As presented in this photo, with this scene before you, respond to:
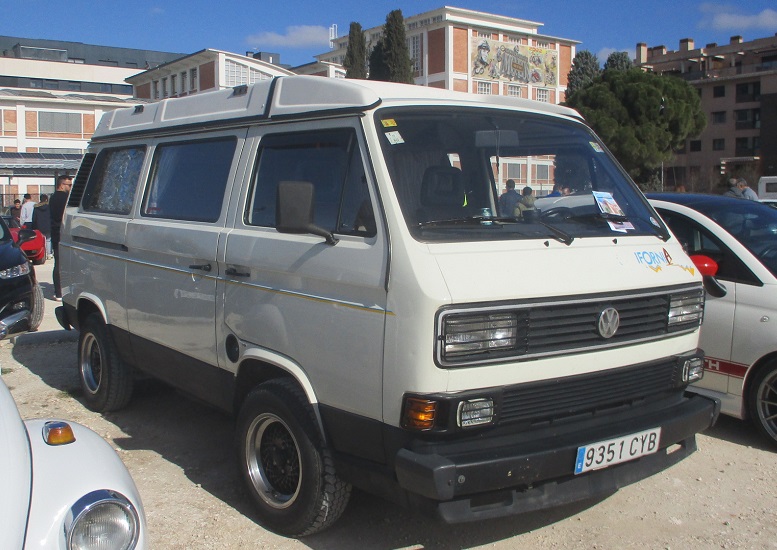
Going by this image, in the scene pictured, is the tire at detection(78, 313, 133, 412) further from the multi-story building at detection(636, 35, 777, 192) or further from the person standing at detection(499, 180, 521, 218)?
the multi-story building at detection(636, 35, 777, 192)

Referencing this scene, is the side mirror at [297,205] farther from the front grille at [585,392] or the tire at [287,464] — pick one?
the front grille at [585,392]

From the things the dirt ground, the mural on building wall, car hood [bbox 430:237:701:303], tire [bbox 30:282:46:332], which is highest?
the mural on building wall

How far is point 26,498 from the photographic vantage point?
2.43 m

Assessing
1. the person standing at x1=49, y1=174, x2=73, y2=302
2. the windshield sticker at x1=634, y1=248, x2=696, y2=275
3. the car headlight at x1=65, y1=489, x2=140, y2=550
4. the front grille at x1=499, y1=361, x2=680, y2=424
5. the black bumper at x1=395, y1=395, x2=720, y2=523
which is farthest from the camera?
the person standing at x1=49, y1=174, x2=73, y2=302

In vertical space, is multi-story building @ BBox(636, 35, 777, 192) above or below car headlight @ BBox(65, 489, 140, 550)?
above

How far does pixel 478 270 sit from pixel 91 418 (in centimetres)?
407

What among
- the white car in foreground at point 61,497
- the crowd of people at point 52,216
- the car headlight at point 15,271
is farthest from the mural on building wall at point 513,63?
the white car in foreground at point 61,497

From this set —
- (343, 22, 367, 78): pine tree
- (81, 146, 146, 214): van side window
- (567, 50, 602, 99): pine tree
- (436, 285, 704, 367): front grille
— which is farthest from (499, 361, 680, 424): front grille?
(567, 50, 602, 99): pine tree

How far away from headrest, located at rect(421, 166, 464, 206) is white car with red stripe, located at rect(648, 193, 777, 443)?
98.9 inches

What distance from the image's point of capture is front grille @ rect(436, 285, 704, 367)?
321 centimetres

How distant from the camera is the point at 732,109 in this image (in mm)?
73375

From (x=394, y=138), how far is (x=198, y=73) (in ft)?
177

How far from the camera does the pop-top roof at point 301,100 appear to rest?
3.82 meters

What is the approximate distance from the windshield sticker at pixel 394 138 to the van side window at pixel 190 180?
1254 mm
